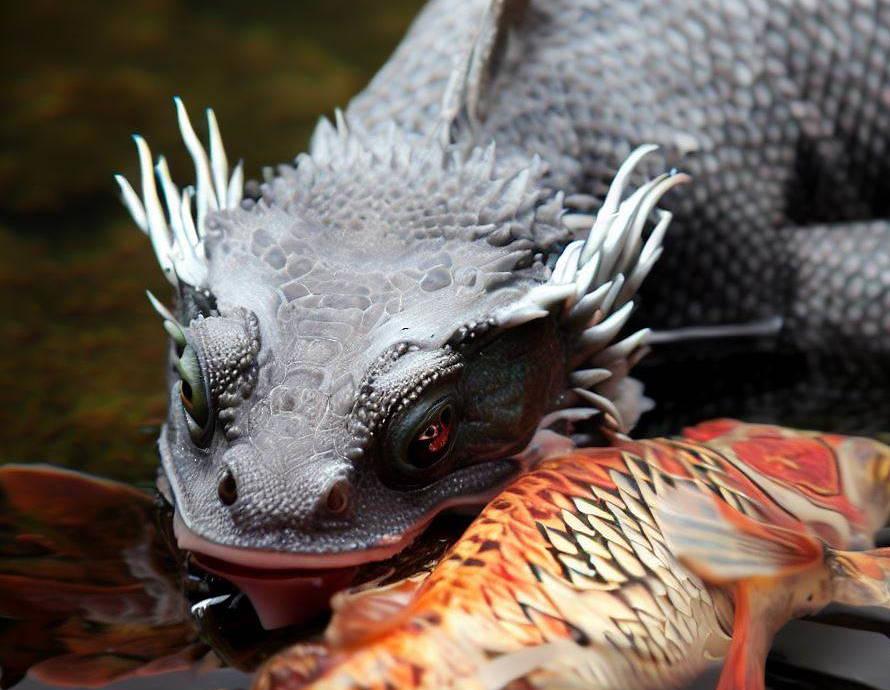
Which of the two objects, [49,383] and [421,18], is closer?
[49,383]

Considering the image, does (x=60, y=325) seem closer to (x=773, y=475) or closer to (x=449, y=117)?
(x=449, y=117)

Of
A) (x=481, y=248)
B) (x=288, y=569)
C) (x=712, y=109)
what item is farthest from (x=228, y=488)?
(x=712, y=109)

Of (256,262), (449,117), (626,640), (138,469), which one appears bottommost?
(138,469)

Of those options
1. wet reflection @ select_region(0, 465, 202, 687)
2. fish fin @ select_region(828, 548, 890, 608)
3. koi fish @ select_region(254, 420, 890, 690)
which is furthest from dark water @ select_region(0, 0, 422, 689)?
fish fin @ select_region(828, 548, 890, 608)

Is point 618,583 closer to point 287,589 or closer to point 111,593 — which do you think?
point 287,589

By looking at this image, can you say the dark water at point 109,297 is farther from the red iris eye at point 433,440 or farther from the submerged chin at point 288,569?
the red iris eye at point 433,440

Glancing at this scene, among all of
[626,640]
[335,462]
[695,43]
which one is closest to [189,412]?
[335,462]

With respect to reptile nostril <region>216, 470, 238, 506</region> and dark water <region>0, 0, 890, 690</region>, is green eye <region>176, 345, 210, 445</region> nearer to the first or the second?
reptile nostril <region>216, 470, 238, 506</region>

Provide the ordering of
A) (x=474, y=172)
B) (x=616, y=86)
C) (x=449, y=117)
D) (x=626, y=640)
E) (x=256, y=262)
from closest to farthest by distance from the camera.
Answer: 1. (x=626, y=640)
2. (x=256, y=262)
3. (x=474, y=172)
4. (x=449, y=117)
5. (x=616, y=86)
